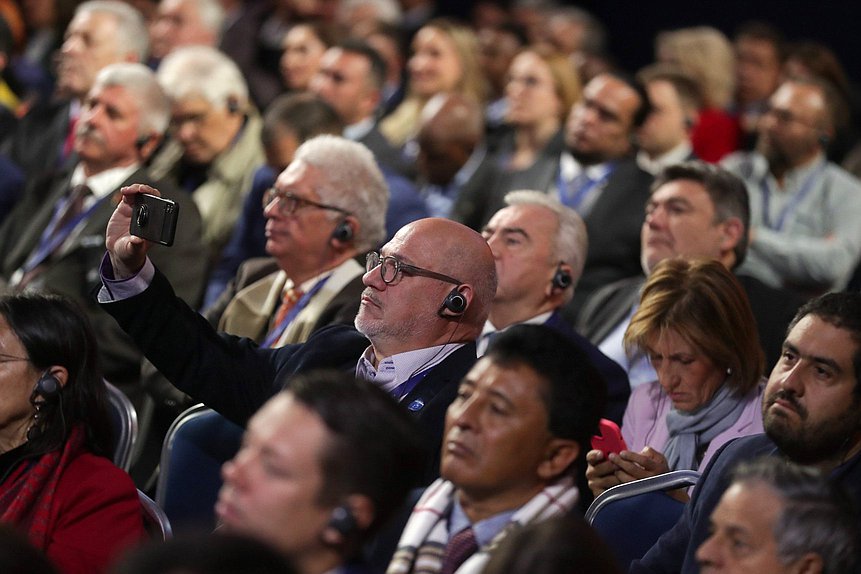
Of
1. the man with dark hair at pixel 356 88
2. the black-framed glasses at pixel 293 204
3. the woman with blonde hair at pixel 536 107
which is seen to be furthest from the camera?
the woman with blonde hair at pixel 536 107

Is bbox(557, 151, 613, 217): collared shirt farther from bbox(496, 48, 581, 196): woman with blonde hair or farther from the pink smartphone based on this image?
the pink smartphone

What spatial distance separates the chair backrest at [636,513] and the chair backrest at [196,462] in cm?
101

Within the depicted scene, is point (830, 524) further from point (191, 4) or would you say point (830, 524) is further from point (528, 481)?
point (191, 4)

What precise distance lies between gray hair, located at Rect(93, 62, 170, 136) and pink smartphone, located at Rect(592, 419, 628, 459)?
98.8 inches

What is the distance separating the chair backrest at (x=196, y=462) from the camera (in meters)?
3.39

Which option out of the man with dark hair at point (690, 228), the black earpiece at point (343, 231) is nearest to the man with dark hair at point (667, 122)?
the man with dark hair at point (690, 228)

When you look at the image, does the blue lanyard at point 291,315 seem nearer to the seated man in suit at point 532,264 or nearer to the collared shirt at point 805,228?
the seated man in suit at point 532,264

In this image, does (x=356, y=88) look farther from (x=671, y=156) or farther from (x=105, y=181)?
(x=105, y=181)

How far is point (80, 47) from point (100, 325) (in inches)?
85.9

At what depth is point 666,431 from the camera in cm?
345

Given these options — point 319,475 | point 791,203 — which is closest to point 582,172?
point 791,203

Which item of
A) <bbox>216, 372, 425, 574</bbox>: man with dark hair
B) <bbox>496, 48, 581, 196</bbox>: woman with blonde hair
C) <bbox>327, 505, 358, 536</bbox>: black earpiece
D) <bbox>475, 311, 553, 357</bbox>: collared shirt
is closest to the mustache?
<bbox>216, 372, 425, 574</bbox>: man with dark hair

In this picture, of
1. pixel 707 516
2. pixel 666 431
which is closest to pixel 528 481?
pixel 707 516

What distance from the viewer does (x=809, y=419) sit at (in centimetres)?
275
